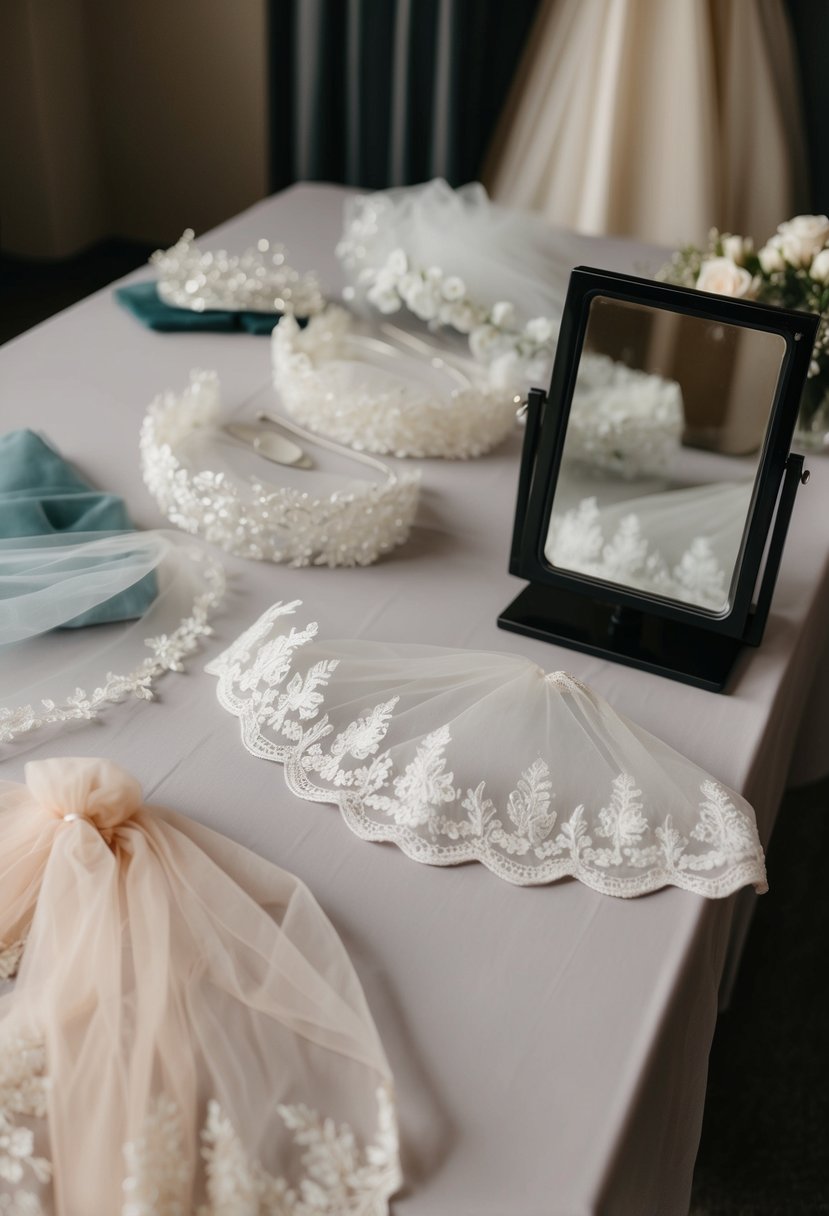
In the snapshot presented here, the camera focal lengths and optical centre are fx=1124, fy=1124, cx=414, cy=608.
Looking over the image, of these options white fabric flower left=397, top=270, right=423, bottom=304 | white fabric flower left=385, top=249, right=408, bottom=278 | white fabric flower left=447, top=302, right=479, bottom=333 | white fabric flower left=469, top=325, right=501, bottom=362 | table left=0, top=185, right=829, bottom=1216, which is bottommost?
table left=0, top=185, right=829, bottom=1216

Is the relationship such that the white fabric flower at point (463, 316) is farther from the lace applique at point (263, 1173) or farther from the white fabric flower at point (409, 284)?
the lace applique at point (263, 1173)

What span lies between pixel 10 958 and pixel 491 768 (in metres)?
0.42

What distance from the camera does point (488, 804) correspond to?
98 centimetres

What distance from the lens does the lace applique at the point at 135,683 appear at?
107 cm

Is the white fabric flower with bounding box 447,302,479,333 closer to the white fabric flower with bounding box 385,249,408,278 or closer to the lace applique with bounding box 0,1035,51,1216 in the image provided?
the white fabric flower with bounding box 385,249,408,278

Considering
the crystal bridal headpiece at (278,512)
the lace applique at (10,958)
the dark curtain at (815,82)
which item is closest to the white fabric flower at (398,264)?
the crystal bridal headpiece at (278,512)

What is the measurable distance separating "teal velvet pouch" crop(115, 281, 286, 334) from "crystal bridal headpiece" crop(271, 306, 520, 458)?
0.63 feet

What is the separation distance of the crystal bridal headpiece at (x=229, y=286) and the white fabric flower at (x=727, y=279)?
0.66m

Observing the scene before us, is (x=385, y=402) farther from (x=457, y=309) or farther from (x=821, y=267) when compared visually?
(x=821, y=267)

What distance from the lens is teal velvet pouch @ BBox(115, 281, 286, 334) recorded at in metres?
1.88

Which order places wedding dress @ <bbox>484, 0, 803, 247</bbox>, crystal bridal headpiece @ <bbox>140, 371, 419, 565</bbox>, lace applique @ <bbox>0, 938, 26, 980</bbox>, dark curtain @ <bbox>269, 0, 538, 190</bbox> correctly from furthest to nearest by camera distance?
dark curtain @ <bbox>269, 0, 538, 190</bbox>, wedding dress @ <bbox>484, 0, 803, 247</bbox>, crystal bridal headpiece @ <bbox>140, 371, 419, 565</bbox>, lace applique @ <bbox>0, 938, 26, 980</bbox>

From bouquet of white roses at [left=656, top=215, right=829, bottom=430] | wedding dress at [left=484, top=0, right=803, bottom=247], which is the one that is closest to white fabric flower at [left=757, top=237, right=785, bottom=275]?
bouquet of white roses at [left=656, top=215, right=829, bottom=430]

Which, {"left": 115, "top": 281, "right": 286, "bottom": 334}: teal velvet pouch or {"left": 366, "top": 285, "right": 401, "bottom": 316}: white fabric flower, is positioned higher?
{"left": 366, "top": 285, "right": 401, "bottom": 316}: white fabric flower

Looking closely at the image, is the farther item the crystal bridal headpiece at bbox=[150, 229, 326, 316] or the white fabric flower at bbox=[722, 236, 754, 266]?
the crystal bridal headpiece at bbox=[150, 229, 326, 316]
